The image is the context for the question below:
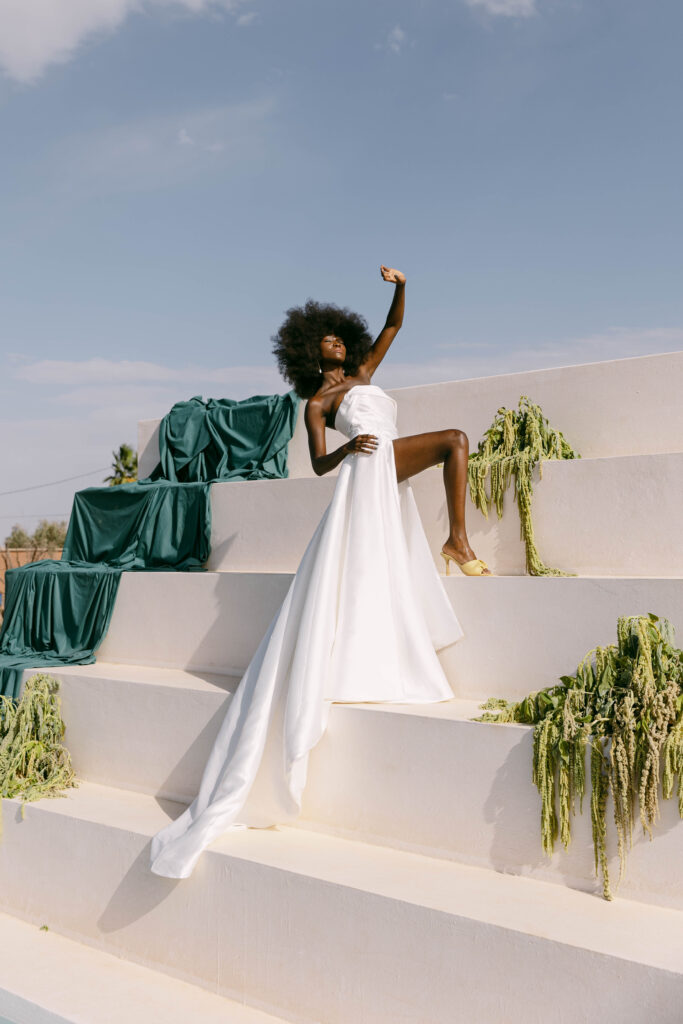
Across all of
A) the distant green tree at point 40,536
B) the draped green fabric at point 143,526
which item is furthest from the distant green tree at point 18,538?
the draped green fabric at point 143,526

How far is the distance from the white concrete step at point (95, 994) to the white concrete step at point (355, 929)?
0.18 feet

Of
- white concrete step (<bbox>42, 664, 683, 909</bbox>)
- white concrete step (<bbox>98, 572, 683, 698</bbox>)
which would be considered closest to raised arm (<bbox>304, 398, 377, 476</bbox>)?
white concrete step (<bbox>98, 572, 683, 698</bbox>)

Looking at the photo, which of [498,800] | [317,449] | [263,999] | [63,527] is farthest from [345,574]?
[63,527]

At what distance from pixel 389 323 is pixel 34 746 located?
8.92 feet

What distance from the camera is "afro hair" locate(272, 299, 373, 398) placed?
397 centimetres

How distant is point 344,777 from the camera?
3.28m

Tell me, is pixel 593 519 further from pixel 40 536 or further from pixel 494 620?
pixel 40 536

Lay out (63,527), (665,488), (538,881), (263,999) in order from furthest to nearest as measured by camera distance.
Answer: (63,527) < (665,488) < (263,999) < (538,881)

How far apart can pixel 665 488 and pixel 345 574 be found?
1.40 metres

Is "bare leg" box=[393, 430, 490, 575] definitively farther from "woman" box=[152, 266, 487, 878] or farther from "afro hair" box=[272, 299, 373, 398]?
"afro hair" box=[272, 299, 373, 398]

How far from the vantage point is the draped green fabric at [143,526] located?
5.38 meters

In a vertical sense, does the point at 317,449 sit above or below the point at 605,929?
above

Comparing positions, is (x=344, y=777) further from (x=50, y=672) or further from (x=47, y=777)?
(x=50, y=672)

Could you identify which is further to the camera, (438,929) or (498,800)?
(498,800)
